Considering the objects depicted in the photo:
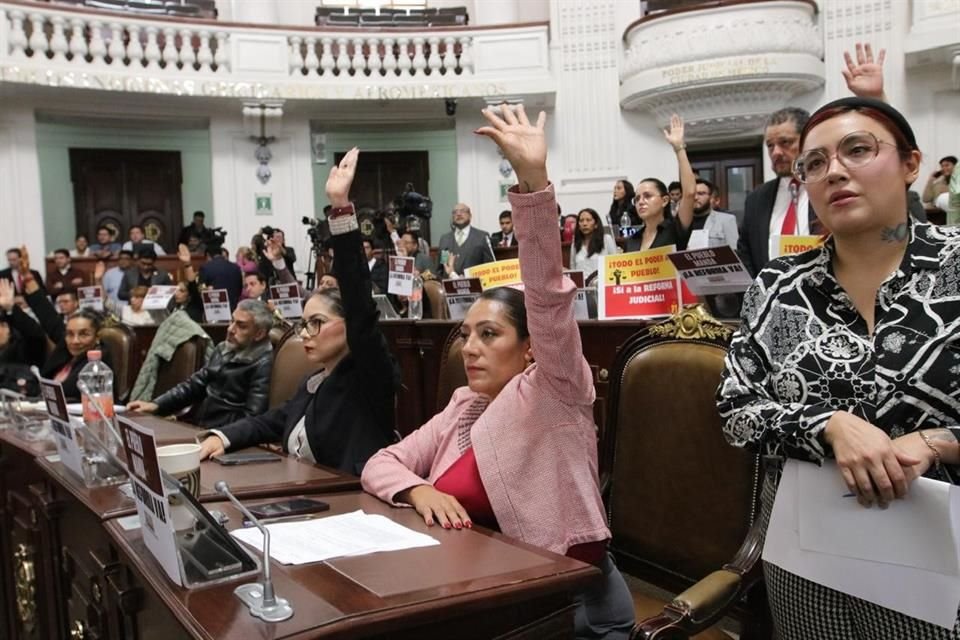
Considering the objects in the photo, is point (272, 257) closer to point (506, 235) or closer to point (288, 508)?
point (506, 235)

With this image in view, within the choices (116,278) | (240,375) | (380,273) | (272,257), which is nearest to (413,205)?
(380,273)

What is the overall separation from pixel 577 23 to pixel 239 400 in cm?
739

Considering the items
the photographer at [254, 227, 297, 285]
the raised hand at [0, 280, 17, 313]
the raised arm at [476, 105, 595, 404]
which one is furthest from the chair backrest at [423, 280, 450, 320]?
the raised arm at [476, 105, 595, 404]

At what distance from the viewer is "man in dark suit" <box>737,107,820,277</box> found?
2.48m

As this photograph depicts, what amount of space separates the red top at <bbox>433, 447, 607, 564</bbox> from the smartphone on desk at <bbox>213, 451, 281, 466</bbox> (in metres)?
0.63

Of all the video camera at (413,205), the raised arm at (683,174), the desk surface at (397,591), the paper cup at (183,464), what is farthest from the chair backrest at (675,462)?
the video camera at (413,205)

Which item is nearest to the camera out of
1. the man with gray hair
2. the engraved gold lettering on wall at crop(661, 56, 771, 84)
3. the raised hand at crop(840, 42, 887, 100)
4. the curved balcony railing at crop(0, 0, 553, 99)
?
the raised hand at crop(840, 42, 887, 100)

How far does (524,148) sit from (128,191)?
957 centimetres

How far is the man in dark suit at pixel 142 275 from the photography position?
6590 mm

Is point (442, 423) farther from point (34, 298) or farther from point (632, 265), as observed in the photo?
point (34, 298)

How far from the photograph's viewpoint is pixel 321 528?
1.24 m

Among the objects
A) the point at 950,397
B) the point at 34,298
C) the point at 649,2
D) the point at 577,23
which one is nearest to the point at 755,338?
the point at 950,397

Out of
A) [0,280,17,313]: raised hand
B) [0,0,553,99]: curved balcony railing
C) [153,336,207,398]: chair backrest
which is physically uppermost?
A: [0,0,553,99]: curved balcony railing

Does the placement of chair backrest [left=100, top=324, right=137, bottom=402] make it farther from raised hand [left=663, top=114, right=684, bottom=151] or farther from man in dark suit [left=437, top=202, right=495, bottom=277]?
raised hand [left=663, top=114, right=684, bottom=151]
